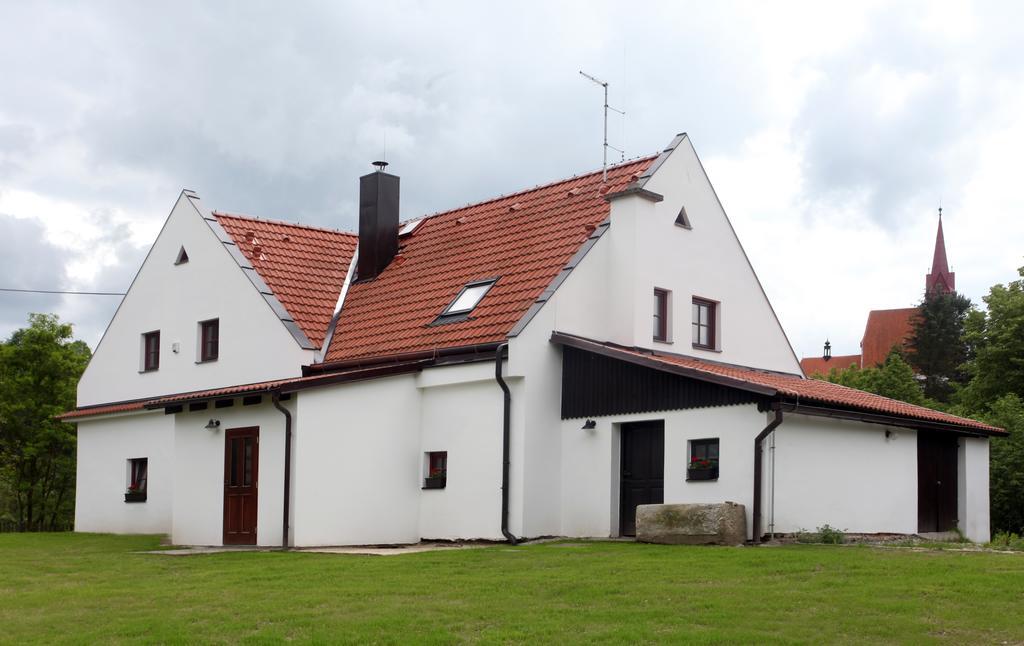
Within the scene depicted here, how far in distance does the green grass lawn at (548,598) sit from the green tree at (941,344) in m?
58.6

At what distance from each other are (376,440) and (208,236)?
340 inches

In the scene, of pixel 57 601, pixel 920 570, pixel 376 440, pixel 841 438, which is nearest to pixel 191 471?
pixel 376 440

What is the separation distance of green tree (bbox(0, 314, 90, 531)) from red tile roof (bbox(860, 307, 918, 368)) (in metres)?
66.9

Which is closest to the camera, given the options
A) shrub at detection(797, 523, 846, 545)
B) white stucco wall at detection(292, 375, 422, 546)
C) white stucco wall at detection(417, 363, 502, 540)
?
shrub at detection(797, 523, 846, 545)

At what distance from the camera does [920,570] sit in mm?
14414

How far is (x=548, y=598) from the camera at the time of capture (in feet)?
43.8

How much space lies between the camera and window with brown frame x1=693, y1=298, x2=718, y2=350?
25.6 meters

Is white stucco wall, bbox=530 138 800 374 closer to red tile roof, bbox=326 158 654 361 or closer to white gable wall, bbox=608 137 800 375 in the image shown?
white gable wall, bbox=608 137 800 375

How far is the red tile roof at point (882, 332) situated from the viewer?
9656cm

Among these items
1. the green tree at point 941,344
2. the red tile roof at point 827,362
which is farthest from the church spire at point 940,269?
the green tree at point 941,344

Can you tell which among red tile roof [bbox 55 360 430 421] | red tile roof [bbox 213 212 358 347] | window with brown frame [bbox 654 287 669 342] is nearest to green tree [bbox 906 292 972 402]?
red tile roof [bbox 213 212 358 347]

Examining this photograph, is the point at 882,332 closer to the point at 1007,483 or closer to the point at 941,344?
the point at 941,344

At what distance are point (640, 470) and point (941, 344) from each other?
56003mm

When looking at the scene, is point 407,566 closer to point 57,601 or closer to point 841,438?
point 57,601
